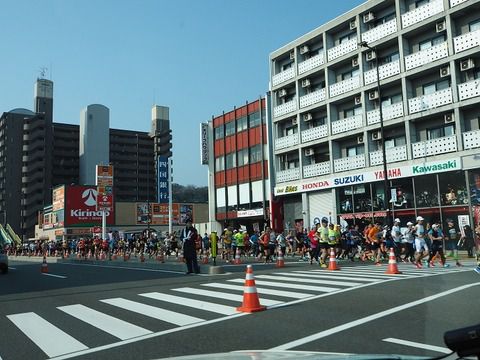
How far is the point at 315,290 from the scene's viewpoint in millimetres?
11039

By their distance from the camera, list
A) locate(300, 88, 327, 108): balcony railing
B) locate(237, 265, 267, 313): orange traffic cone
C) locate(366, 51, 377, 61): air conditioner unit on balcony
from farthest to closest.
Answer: locate(300, 88, 327, 108): balcony railing, locate(366, 51, 377, 61): air conditioner unit on balcony, locate(237, 265, 267, 313): orange traffic cone

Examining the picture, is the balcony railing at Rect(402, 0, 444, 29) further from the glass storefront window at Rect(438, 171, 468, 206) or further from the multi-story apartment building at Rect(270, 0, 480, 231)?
the glass storefront window at Rect(438, 171, 468, 206)

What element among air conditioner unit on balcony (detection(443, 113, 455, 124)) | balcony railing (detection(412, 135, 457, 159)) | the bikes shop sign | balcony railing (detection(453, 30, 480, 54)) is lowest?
the bikes shop sign

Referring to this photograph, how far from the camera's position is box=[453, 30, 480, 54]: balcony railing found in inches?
1005

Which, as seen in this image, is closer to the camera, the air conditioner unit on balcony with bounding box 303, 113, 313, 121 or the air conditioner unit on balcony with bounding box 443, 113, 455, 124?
the air conditioner unit on balcony with bounding box 443, 113, 455, 124

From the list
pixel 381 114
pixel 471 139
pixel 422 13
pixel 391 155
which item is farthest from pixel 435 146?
pixel 422 13

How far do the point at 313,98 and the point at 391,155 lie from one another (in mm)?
8641

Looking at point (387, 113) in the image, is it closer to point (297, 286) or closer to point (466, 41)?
point (466, 41)

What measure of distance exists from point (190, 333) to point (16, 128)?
106246mm

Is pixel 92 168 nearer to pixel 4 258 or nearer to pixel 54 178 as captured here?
pixel 54 178

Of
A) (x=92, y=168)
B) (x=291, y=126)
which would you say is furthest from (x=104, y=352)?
(x=92, y=168)

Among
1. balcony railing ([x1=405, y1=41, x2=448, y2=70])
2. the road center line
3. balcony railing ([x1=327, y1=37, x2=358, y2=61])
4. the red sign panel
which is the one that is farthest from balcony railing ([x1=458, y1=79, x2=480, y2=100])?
the red sign panel

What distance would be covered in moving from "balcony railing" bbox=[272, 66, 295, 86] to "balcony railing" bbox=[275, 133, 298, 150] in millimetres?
4688

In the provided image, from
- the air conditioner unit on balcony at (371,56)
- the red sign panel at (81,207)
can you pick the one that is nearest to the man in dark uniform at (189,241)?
the air conditioner unit on balcony at (371,56)
